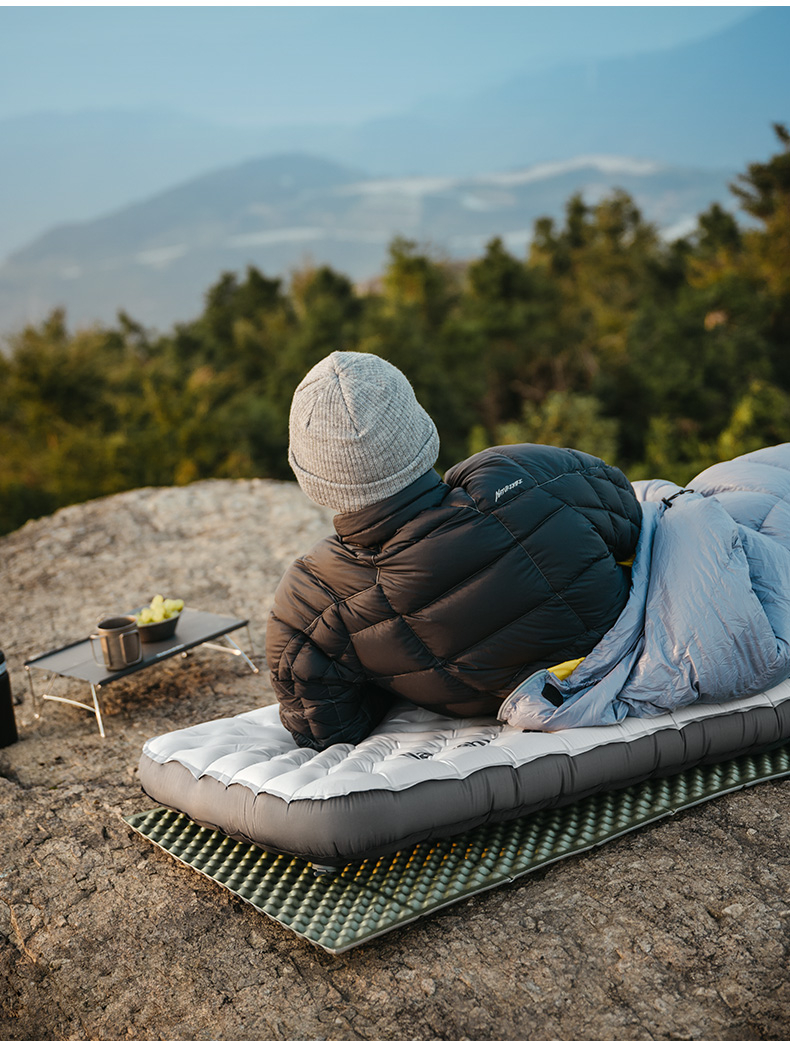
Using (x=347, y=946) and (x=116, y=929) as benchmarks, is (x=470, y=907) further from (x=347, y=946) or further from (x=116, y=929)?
(x=116, y=929)

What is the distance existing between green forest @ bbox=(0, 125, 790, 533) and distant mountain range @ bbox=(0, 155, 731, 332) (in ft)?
241

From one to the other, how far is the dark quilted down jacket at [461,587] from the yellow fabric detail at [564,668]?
2cm

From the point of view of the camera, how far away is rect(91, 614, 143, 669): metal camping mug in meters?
2.79

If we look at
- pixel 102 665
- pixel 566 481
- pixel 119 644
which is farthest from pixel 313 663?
pixel 102 665

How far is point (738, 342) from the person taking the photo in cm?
1892

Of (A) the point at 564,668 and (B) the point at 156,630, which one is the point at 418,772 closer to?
(A) the point at 564,668

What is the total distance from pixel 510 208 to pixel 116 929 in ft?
399

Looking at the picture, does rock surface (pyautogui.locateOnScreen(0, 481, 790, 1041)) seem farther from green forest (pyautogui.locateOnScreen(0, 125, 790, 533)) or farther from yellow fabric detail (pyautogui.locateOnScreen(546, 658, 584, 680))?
green forest (pyautogui.locateOnScreen(0, 125, 790, 533))

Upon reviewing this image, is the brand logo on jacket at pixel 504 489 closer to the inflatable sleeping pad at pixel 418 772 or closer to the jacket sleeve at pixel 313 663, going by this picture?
the jacket sleeve at pixel 313 663

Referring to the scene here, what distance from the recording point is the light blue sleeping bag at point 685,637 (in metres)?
1.83

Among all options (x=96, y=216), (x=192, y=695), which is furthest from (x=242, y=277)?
(x=96, y=216)

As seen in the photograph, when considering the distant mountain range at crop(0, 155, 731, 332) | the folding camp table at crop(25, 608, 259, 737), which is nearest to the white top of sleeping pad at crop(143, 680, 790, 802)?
the folding camp table at crop(25, 608, 259, 737)

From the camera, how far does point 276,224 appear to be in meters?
127

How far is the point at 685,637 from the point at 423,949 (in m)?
0.86
